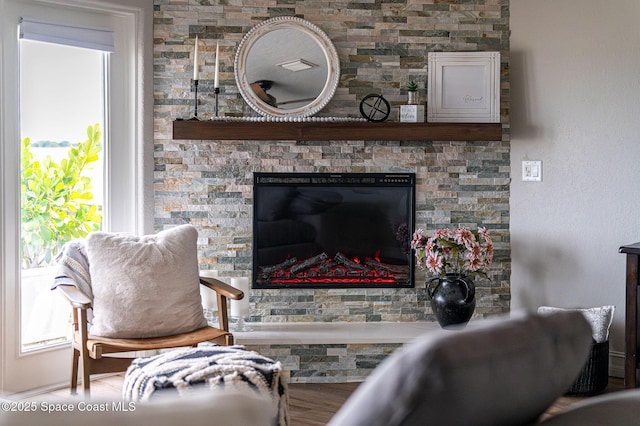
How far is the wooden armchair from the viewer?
11.0ft

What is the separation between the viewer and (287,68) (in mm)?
4391

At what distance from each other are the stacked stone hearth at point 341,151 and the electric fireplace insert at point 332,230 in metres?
0.06

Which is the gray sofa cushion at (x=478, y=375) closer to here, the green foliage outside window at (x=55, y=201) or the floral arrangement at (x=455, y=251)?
the floral arrangement at (x=455, y=251)

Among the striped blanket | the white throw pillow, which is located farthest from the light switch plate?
the striped blanket

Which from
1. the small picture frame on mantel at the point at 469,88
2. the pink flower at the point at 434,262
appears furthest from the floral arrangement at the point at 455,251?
the small picture frame on mantel at the point at 469,88

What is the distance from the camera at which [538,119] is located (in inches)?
174

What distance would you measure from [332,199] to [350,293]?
542 mm

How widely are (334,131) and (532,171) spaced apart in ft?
3.80

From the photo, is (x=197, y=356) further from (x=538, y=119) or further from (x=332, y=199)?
(x=538, y=119)

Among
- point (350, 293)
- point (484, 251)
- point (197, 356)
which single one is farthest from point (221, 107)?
point (197, 356)

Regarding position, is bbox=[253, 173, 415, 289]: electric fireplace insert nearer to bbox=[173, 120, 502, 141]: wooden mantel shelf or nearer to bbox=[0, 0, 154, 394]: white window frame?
bbox=[173, 120, 502, 141]: wooden mantel shelf

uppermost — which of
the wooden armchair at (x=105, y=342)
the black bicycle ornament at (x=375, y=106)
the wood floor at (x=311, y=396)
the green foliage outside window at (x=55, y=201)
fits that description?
the black bicycle ornament at (x=375, y=106)

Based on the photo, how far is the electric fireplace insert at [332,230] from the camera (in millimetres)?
4391

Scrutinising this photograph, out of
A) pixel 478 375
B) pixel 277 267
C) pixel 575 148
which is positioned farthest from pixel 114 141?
pixel 478 375
